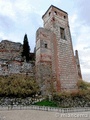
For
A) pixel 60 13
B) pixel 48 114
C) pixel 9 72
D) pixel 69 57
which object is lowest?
pixel 48 114

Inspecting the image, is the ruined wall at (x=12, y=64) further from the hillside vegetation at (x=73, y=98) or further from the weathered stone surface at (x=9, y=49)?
the hillside vegetation at (x=73, y=98)

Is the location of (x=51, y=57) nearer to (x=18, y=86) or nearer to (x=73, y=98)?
(x=73, y=98)

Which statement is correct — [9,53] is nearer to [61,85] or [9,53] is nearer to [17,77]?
[17,77]

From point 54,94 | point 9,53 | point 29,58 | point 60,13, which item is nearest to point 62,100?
point 54,94

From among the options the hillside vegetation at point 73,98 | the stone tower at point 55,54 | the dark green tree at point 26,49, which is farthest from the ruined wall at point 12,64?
the hillside vegetation at point 73,98

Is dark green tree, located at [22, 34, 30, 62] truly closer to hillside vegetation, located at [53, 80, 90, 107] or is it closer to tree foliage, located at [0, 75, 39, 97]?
tree foliage, located at [0, 75, 39, 97]

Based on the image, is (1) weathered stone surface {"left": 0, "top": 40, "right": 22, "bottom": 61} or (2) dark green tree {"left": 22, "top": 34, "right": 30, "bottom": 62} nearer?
(2) dark green tree {"left": 22, "top": 34, "right": 30, "bottom": 62}

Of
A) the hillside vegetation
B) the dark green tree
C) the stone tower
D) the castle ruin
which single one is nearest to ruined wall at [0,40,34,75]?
the castle ruin

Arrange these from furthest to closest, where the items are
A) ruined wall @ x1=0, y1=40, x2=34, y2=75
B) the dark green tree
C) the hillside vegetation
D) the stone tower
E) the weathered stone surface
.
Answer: the weathered stone surface → the dark green tree → the stone tower → ruined wall @ x1=0, y1=40, x2=34, y2=75 → the hillside vegetation

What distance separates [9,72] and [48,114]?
20.0ft

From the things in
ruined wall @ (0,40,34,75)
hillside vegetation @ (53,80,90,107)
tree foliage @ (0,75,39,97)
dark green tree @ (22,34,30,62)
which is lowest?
hillside vegetation @ (53,80,90,107)

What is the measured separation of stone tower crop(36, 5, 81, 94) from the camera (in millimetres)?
15359

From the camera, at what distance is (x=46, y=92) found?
47.0ft

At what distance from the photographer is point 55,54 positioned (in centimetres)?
1667
